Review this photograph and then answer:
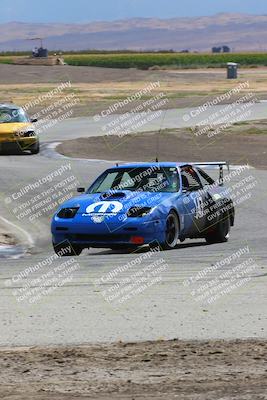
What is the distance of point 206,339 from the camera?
28.7 ft

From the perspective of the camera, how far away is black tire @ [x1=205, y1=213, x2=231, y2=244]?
668 inches

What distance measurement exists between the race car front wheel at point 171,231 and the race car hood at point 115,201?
287mm

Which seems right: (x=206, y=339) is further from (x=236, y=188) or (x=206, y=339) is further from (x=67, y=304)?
(x=236, y=188)

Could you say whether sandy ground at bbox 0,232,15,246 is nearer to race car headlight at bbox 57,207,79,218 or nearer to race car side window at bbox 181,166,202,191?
race car headlight at bbox 57,207,79,218

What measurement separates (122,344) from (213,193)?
8804 millimetres

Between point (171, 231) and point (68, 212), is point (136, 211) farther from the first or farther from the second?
point (68, 212)

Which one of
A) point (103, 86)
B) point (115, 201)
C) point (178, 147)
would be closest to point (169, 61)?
point (103, 86)

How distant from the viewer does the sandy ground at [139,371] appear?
22.7 ft

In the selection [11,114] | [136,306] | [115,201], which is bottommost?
[11,114]

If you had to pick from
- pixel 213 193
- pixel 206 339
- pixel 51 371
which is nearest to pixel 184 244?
pixel 213 193

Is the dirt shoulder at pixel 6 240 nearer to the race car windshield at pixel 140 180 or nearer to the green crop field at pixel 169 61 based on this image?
the race car windshield at pixel 140 180

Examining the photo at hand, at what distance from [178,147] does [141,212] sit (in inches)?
764

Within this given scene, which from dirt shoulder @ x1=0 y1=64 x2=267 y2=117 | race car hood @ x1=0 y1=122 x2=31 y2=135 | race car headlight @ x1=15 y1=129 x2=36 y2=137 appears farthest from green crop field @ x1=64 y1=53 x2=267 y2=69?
race car headlight @ x1=15 y1=129 x2=36 y2=137

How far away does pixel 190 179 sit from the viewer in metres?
17.1
